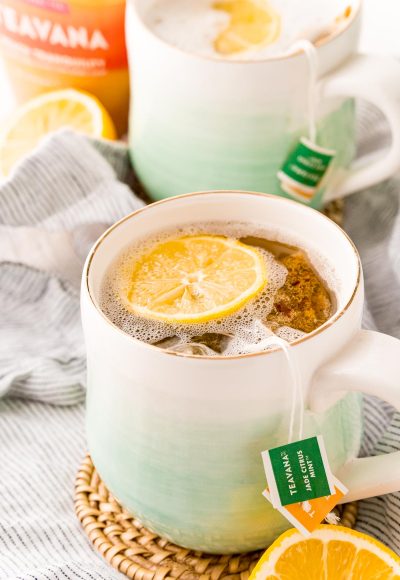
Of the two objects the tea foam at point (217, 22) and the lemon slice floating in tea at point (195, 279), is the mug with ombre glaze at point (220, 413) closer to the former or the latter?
the lemon slice floating in tea at point (195, 279)

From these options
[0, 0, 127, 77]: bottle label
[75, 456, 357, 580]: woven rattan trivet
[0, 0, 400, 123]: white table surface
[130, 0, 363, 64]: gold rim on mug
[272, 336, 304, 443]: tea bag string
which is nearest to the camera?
[272, 336, 304, 443]: tea bag string

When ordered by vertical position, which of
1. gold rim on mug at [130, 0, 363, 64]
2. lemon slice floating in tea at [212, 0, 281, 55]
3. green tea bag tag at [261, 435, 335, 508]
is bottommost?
green tea bag tag at [261, 435, 335, 508]

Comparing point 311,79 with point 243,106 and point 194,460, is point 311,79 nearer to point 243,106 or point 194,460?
point 243,106

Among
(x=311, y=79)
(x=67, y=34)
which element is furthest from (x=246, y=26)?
(x=67, y=34)

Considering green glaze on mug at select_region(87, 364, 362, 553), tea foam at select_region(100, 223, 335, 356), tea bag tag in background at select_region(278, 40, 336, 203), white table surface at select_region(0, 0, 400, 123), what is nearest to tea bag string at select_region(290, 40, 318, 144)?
tea bag tag in background at select_region(278, 40, 336, 203)

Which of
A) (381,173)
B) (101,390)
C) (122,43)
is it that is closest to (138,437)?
(101,390)

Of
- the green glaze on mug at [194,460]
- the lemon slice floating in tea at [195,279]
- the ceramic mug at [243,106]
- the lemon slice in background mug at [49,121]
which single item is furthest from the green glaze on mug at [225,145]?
the green glaze on mug at [194,460]

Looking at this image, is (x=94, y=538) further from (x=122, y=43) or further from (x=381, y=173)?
(x=122, y=43)

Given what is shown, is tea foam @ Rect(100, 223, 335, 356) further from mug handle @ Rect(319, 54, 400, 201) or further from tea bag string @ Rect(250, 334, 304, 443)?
mug handle @ Rect(319, 54, 400, 201)
